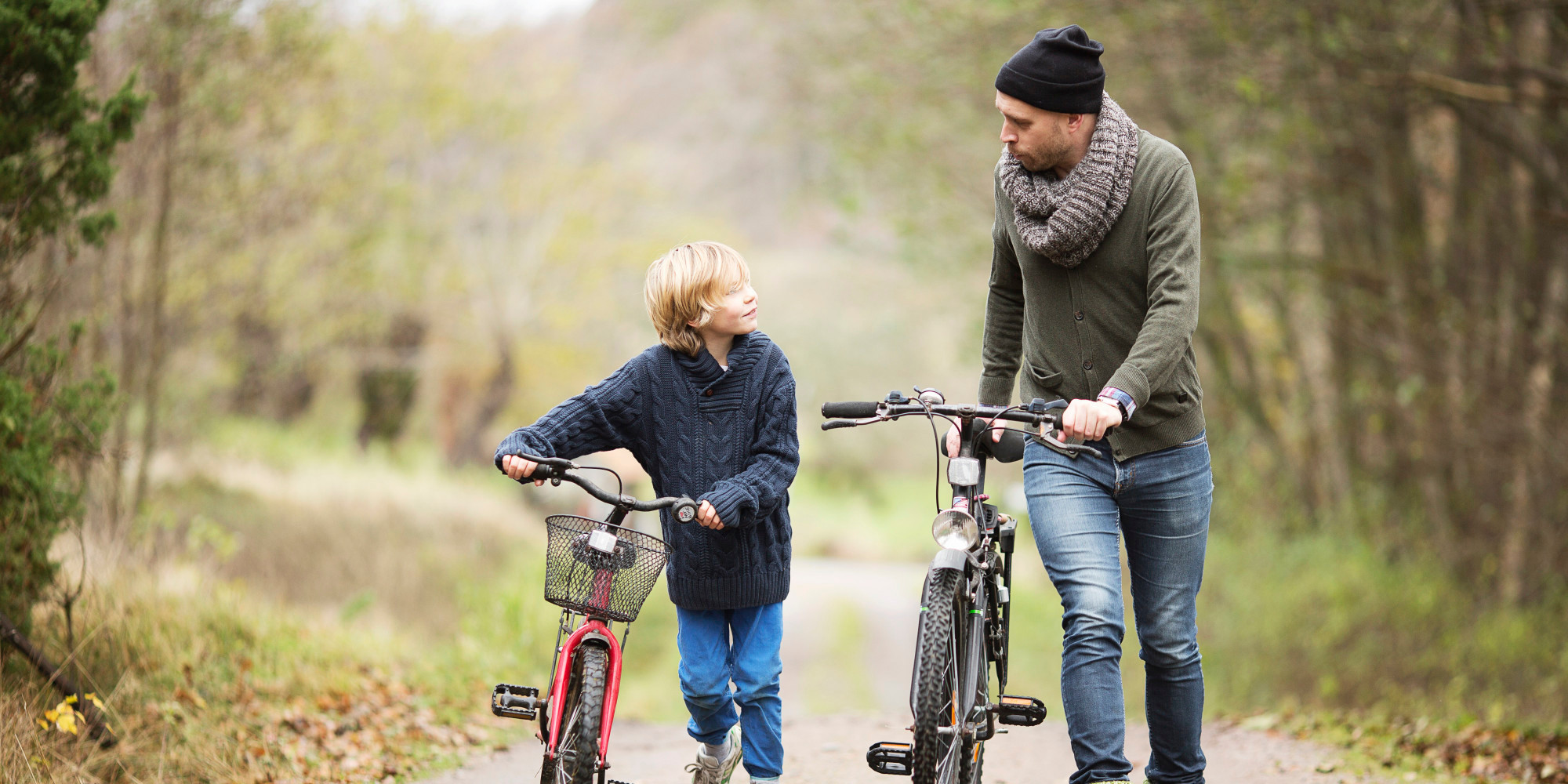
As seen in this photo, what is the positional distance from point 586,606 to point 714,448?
2.34 ft

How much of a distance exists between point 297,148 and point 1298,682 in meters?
10.6

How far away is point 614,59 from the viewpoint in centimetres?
3416

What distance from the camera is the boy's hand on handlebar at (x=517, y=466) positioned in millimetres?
3662

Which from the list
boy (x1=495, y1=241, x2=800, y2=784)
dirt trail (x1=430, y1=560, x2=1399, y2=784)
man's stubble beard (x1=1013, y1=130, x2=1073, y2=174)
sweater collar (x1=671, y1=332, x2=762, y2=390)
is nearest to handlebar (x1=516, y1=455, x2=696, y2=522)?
boy (x1=495, y1=241, x2=800, y2=784)

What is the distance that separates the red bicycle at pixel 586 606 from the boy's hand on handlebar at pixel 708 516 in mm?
43

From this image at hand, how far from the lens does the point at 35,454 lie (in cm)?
499

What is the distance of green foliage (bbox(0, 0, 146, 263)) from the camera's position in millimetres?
4832

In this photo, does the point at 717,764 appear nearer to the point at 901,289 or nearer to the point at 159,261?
the point at 159,261

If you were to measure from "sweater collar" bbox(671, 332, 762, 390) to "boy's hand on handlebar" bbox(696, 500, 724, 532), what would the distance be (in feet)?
1.78

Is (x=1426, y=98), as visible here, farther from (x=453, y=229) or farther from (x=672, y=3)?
(x=453, y=229)

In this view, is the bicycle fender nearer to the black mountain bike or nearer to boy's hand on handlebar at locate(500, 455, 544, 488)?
the black mountain bike

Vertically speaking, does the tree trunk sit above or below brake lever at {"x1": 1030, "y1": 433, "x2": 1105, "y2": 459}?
above

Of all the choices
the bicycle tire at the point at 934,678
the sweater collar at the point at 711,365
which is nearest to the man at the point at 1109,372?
the bicycle tire at the point at 934,678

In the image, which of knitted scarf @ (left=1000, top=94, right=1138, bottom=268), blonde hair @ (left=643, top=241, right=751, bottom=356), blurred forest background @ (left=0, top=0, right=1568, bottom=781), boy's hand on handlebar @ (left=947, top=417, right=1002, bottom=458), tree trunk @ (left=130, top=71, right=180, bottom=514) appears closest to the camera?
knitted scarf @ (left=1000, top=94, right=1138, bottom=268)
